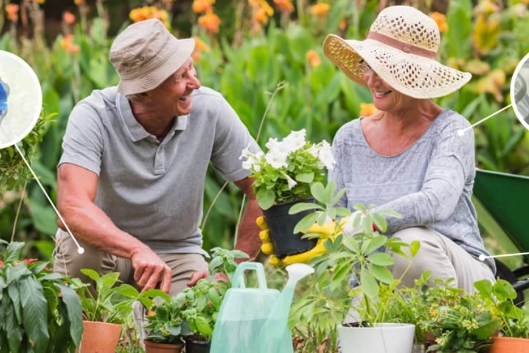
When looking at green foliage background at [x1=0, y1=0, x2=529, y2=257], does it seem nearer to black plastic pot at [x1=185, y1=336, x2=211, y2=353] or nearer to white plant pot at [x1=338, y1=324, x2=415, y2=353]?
black plastic pot at [x1=185, y1=336, x2=211, y2=353]

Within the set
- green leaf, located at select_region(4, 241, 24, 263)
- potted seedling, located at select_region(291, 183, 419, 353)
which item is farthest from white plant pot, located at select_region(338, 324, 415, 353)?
green leaf, located at select_region(4, 241, 24, 263)

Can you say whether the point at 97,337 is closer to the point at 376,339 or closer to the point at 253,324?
the point at 253,324

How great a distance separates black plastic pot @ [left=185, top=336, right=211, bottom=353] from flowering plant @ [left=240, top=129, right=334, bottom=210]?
40cm

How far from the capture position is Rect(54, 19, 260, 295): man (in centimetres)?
339

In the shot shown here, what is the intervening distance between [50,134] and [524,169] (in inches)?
95.2

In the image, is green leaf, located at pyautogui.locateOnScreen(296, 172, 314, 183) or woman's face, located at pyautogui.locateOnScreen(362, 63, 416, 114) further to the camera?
woman's face, located at pyautogui.locateOnScreen(362, 63, 416, 114)

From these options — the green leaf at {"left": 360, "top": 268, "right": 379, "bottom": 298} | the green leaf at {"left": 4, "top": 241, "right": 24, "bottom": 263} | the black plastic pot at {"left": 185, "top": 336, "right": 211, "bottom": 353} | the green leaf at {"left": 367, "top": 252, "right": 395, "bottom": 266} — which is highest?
the green leaf at {"left": 367, "top": 252, "right": 395, "bottom": 266}

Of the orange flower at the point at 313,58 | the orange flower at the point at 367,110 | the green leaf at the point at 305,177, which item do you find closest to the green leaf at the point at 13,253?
the green leaf at the point at 305,177

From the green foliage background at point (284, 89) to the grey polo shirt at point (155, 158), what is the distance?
1.63 meters

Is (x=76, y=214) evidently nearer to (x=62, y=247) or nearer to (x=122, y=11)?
(x=62, y=247)

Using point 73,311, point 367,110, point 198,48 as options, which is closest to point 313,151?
point 73,311

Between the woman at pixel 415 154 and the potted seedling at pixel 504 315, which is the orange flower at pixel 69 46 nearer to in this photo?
the woman at pixel 415 154

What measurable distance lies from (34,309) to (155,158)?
1.13 m

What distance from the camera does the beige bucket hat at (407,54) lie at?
3186 mm
